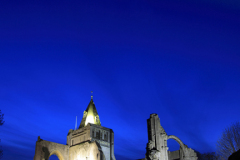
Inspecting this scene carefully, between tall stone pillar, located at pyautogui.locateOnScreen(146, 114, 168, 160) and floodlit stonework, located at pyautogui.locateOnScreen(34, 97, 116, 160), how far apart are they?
96.3ft

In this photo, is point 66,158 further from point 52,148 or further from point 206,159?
point 206,159

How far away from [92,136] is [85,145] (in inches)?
85.5

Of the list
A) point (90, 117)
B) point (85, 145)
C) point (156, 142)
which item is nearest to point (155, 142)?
point (156, 142)

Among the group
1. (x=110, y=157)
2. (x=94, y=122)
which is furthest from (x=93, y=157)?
(x=94, y=122)

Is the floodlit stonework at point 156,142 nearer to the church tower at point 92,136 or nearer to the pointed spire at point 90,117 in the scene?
the church tower at point 92,136

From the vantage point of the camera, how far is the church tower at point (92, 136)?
49.5 metres

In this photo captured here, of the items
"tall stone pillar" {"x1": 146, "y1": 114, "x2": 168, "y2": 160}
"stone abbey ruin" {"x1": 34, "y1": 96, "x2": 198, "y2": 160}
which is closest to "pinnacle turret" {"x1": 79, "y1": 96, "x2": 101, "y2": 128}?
"stone abbey ruin" {"x1": 34, "y1": 96, "x2": 198, "y2": 160}

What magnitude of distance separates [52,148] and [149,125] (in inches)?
1310

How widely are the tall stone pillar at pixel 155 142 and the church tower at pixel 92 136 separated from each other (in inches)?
1198

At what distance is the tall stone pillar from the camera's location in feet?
54.3

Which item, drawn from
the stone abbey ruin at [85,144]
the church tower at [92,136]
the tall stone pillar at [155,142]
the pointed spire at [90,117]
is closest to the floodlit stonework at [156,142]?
the tall stone pillar at [155,142]

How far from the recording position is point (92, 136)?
1944 inches

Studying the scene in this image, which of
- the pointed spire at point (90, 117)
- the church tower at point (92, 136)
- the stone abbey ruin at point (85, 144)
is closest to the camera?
the stone abbey ruin at point (85, 144)

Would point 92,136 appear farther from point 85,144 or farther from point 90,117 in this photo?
point 90,117
